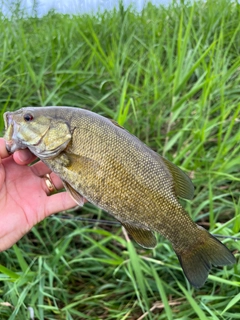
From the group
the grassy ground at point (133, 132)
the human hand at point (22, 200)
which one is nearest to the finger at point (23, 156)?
the human hand at point (22, 200)

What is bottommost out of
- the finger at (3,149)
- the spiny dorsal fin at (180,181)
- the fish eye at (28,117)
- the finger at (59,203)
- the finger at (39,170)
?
the finger at (59,203)

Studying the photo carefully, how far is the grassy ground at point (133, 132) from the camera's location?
175 centimetres

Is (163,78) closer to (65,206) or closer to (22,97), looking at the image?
(22,97)

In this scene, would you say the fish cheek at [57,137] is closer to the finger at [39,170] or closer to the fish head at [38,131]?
the fish head at [38,131]

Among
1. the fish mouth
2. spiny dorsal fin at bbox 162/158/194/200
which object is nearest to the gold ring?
the fish mouth

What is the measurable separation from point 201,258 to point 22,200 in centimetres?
78

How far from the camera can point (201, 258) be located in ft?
4.33

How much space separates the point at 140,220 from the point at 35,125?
1.68 ft

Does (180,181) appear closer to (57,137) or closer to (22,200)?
(57,137)

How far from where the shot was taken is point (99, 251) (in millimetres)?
2062

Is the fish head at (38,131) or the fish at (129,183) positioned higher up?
the fish head at (38,131)

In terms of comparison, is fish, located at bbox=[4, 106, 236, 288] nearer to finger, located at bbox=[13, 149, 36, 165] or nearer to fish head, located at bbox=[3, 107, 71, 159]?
fish head, located at bbox=[3, 107, 71, 159]

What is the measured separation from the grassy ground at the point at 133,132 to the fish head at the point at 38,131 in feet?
1.77

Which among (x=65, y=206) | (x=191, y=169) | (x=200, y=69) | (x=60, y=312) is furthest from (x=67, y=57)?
A: (x=60, y=312)
